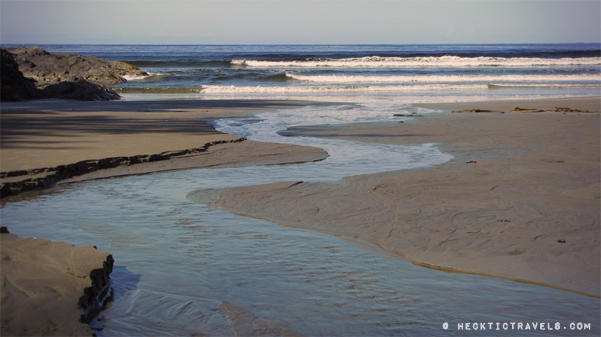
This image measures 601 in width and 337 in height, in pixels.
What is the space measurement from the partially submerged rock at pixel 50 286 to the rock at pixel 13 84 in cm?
1344

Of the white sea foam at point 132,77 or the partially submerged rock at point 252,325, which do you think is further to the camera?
the white sea foam at point 132,77

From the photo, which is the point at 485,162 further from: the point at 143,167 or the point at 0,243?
the point at 0,243

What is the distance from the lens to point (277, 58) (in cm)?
4397

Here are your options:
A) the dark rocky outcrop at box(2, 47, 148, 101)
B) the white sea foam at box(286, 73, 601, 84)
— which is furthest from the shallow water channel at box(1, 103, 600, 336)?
the white sea foam at box(286, 73, 601, 84)

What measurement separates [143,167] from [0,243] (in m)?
3.08

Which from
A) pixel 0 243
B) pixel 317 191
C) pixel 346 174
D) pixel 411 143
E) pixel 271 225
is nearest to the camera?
pixel 0 243

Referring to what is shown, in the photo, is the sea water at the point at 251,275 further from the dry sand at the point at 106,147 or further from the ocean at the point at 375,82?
the ocean at the point at 375,82

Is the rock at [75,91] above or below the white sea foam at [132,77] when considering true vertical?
below

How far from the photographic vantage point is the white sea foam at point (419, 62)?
3625 cm

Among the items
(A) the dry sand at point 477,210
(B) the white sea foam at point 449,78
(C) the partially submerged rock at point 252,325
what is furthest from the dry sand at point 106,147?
(B) the white sea foam at point 449,78

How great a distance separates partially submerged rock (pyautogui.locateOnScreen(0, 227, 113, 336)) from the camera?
85.0 inches

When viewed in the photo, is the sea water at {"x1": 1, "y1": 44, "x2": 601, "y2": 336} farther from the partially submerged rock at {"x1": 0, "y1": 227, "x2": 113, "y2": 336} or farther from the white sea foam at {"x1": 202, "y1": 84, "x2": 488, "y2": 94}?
the white sea foam at {"x1": 202, "y1": 84, "x2": 488, "y2": 94}

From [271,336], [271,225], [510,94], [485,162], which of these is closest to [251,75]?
[510,94]

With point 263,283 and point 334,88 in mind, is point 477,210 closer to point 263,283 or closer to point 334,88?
point 263,283
